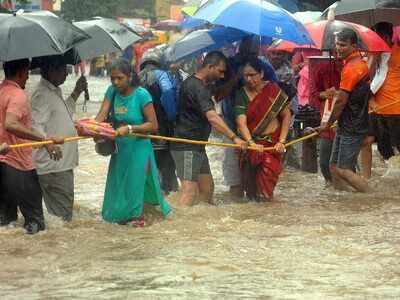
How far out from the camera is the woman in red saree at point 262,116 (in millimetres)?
8266

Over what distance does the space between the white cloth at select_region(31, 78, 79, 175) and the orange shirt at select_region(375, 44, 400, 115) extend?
407 cm

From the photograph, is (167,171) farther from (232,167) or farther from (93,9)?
(93,9)

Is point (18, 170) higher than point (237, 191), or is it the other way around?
point (18, 170)

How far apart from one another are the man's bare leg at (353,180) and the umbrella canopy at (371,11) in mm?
2078

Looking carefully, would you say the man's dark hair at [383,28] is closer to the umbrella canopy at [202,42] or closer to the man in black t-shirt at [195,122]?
the umbrella canopy at [202,42]

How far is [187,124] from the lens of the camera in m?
8.02

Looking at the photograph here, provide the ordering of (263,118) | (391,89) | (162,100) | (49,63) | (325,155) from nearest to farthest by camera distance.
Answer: (49,63) → (263,118) → (162,100) → (325,155) → (391,89)

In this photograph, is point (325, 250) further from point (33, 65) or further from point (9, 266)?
point (33, 65)

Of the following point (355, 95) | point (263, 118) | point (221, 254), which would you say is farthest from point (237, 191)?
point (221, 254)

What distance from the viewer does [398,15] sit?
33.0ft

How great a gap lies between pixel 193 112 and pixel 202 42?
2.85ft

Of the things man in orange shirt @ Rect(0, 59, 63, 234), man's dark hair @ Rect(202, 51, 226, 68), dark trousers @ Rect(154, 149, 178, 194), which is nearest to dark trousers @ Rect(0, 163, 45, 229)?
man in orange shirt @ Rect(0, 59, 63, 234)

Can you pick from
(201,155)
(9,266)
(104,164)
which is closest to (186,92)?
(201,155)

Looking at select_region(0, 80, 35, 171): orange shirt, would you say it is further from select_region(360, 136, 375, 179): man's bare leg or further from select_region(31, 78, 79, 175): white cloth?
select_region(360, 136, 375, 179): man's bare leg
